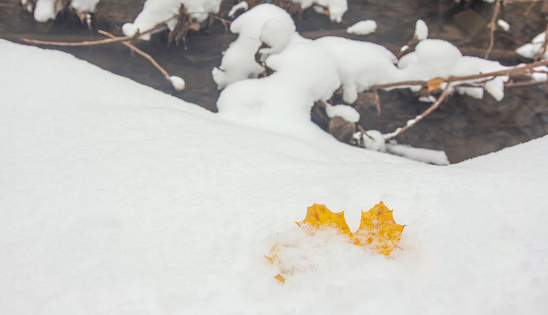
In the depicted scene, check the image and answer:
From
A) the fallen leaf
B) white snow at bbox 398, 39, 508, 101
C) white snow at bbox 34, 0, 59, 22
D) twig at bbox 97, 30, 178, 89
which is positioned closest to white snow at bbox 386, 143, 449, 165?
white snow at bbox 398, 39, 508, 101

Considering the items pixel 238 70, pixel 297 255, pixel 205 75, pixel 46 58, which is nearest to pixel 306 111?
pixel 238 70

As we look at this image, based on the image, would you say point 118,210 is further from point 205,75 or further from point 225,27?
point 225,27

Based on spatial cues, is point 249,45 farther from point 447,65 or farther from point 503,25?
point 503,25

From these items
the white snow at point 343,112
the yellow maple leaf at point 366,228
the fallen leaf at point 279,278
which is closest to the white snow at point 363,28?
the white snow at point 343,112

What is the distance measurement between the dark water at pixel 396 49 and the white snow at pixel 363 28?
67mm

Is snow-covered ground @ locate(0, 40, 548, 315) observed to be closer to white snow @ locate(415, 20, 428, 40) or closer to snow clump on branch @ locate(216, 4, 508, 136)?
snow clump on branch @ locate(216, 4, 508, 136)

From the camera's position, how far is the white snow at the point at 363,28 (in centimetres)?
370

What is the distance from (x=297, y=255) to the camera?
0.99 metres

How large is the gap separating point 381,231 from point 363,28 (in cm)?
310

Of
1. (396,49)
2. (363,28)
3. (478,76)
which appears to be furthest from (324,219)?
(363,28)

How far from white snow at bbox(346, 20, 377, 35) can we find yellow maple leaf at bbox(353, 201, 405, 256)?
10.0ft

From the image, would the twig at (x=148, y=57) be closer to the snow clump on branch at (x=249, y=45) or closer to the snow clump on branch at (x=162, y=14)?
the snow clump on branch at (x=162, y=14)

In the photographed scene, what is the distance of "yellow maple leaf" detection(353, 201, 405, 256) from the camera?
1.00 meters

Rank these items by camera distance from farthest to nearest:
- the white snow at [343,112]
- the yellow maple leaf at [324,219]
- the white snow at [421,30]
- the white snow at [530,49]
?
1. the white snow at [530,49]
2. the white snow at [421,30]
3. the white snow at [343,112]
4. the yellow maple leaf at [324,219]
